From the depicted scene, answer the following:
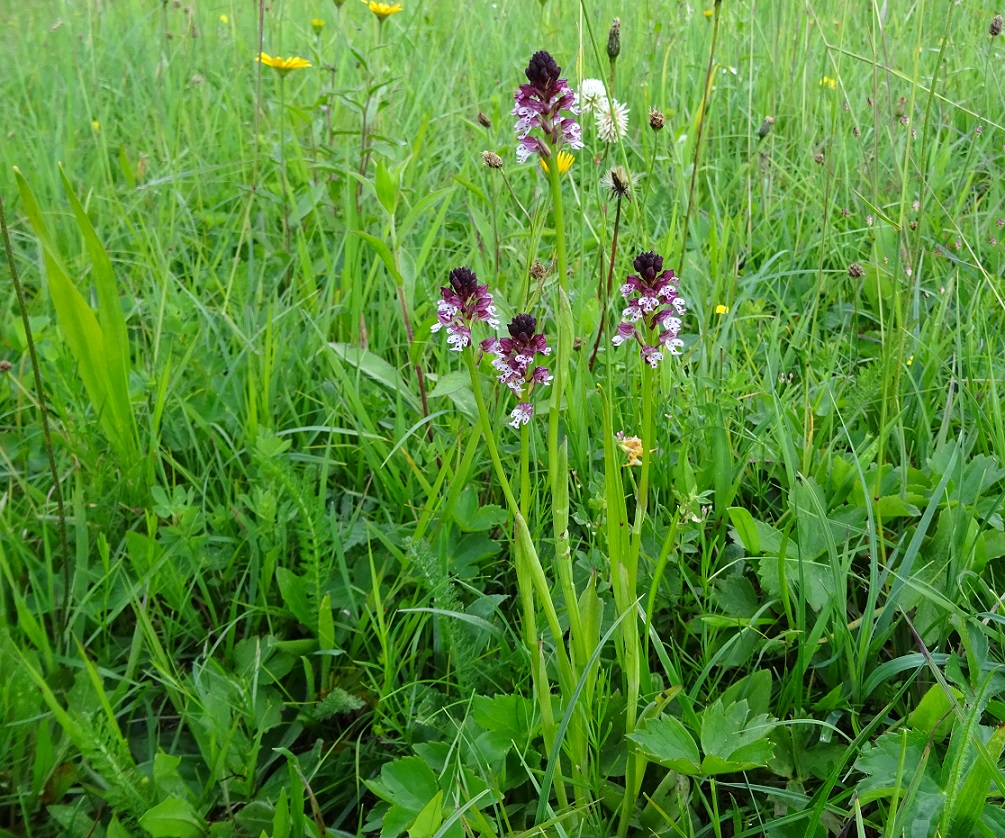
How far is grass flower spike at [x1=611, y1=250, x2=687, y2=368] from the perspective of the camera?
85cm

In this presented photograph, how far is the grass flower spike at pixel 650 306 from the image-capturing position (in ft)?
2.79

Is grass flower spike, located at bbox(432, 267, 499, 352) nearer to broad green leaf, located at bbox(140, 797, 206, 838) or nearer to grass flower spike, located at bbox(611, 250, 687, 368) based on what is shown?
grass flower spike, located at bbox(611, 250, 687, 368)

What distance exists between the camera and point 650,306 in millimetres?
859

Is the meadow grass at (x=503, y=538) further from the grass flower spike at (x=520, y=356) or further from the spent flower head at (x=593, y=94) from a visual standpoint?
the spent flower head at (x=593, y=94)

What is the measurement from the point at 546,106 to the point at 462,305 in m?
0.23

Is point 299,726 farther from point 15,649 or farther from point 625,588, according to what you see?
point 625,588

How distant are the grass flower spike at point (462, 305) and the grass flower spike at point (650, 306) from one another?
0.53ft

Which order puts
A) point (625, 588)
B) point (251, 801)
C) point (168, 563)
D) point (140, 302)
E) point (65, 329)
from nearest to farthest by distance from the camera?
point (625, 588) → point (251, 801) → point (168, 563) → point (65, 329) → point (140, 302)

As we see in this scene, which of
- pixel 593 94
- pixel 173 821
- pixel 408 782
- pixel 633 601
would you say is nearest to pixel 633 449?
pixel 633 601

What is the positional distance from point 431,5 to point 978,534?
11.9ft

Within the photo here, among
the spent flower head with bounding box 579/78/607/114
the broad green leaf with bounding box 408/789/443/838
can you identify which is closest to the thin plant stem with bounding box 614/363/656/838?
the broad green leaf with bounding box 408/789/443/838

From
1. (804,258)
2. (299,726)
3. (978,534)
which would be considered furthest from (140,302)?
(978,534)

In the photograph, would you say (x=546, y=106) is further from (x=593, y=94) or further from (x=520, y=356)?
(x=593, y=94)

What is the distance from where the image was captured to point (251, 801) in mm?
1043
